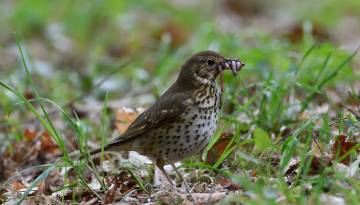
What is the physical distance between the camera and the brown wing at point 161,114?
358cm

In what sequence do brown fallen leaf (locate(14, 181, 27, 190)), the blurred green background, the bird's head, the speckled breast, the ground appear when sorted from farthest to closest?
the blurred green background, brown fallen leaf (locate(14, 181, 27, 190)), the bird's head, the speckled breast, the ground

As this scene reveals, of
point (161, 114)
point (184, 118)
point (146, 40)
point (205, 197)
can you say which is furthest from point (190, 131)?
point (146, 40)

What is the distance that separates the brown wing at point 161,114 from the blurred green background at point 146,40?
1.66 meters

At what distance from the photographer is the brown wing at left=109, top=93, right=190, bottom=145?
3576 mm

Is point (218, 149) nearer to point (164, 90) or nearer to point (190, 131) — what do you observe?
point (190, 131)

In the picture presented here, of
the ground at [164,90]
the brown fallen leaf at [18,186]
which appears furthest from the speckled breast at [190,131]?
the brown fallen leaf at [18,186]

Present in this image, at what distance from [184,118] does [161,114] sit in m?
0.23

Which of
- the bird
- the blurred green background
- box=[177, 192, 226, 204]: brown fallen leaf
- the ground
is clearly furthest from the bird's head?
the blurred green background

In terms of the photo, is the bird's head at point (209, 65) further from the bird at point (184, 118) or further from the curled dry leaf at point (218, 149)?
the curled dry leaf at point (218, 149)

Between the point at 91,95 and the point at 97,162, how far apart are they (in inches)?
99.3

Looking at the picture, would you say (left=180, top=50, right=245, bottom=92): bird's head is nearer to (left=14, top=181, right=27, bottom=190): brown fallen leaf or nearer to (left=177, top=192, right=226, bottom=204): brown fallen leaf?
(left=177, top=192, right=226, bottom=204): brown fallen leaf

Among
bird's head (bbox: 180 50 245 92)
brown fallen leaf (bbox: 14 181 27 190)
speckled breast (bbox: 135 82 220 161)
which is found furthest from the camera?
brown fallen leaf (bbox: 14 181 27 190)

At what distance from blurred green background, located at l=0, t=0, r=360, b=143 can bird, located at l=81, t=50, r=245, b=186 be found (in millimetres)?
1525

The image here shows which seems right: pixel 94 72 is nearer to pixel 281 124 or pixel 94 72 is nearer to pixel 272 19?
pixel 281 124
